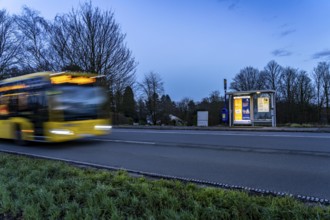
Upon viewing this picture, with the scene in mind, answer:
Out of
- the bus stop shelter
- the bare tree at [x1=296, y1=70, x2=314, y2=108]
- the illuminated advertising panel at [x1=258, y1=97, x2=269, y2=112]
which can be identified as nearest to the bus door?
the bus stop shelter

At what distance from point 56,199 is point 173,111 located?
49.3 m

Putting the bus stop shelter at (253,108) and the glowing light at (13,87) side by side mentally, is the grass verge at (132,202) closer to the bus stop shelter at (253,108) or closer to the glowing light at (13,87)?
the glowing light at (13,87)

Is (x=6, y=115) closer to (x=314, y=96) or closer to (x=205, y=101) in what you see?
(x=205, y=101)

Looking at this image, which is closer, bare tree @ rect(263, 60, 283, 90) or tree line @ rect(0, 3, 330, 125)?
tree line @ rect(0, 3, 330, 125)

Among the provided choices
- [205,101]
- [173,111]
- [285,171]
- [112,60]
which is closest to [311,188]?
[285,171]

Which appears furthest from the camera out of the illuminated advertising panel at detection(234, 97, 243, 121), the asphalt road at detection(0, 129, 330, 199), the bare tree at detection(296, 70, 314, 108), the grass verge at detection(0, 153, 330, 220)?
the bare tree at detection(296, 70, 314, 108)

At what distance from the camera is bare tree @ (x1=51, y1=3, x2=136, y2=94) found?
2938cm

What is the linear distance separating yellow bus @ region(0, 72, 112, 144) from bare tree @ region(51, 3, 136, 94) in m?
16.7

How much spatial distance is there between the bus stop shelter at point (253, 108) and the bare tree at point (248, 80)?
46.7m

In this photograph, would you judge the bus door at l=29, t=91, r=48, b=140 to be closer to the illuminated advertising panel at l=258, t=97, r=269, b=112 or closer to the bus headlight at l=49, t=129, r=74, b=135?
the bus headlight at l=49, t=129, r=74, b=135

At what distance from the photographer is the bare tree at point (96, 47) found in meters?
29.4

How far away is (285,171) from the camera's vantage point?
21.4 ft

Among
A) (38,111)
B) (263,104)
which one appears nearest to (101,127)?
(38,111)

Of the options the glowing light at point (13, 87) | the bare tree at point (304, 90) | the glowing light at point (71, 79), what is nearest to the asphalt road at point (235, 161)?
the glowing light at point (71, 79)
